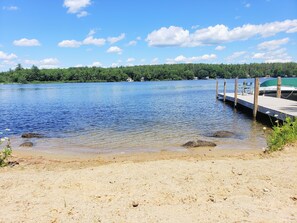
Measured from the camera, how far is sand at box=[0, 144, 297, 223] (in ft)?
15.5

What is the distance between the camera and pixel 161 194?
569 cm

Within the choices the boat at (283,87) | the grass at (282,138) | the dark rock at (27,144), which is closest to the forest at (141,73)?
the boat at (283,87)

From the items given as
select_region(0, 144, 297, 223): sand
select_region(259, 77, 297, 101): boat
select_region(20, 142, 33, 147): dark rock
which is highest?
select_region(259, 77, 297, 101): boat

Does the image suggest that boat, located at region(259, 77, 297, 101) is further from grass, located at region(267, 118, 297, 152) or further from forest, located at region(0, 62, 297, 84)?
forest, located at region(0, 62, 297, 84)

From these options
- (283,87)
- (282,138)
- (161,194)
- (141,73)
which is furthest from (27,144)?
(141,73)

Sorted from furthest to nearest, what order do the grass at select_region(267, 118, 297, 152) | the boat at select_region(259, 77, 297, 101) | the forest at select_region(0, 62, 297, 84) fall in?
1. the forest at select_region(0, 62, 297, 84)
2. the boat at select_region(259, 77, 297, 101)
3. the grass at select_region(267, 118, 297, 152)

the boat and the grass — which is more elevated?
the boat

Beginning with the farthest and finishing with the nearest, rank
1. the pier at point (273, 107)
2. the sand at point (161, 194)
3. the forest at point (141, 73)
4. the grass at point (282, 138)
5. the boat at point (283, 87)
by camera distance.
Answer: the forest at point (141, 73)
the boat at point (283, 87)
the pier at point (273, 107)
the grass at point (282, 138)
the sand at point (161, 194)

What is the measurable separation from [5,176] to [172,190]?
457 centimetres

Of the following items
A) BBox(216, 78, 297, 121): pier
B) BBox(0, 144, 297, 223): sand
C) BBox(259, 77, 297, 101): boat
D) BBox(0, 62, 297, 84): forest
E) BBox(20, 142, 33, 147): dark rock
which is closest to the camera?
BBox(0, 144, 297, 223): sand

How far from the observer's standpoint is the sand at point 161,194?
15.5 feet

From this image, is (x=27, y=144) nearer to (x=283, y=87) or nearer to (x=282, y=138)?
(x=282, y=138)

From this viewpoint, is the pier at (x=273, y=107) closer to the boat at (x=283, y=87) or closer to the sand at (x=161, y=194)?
the boat at (x=283, y=87)

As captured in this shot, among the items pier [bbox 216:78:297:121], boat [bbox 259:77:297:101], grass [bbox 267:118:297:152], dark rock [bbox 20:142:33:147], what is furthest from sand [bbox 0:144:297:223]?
boat [bbox 259:77:297:101]
